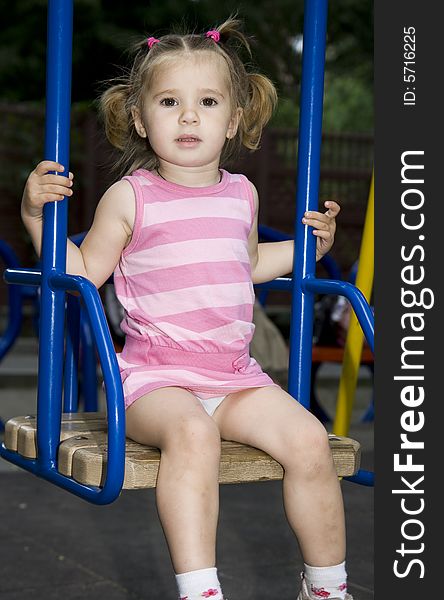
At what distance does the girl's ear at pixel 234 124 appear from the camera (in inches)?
109

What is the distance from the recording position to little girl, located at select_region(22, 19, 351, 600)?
2.39 meters

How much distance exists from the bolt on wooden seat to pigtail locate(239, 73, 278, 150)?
721 mm

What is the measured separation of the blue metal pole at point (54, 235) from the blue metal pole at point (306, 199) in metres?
0.51

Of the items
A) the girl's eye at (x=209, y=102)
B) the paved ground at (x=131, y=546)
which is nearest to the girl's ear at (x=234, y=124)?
the girl's eye at (x=209, y=102)

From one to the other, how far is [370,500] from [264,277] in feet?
7.18

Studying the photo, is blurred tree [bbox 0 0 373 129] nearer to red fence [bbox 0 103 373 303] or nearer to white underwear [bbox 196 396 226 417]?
red fence [bbox 0 103 373 303]

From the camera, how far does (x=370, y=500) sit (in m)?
4.85

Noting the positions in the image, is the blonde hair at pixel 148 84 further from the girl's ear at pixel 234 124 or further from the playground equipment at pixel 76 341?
the playground equipment at pixel 76 341

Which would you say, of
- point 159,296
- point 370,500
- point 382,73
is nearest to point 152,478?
point 159,296

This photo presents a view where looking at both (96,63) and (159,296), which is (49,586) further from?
(96,63)

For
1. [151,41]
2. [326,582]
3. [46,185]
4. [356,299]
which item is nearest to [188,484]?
[326,582]

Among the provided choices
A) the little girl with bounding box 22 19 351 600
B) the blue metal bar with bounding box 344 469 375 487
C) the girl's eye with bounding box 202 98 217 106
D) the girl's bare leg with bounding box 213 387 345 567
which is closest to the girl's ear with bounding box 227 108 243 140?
the little girl with bounding box 22 19 351 600

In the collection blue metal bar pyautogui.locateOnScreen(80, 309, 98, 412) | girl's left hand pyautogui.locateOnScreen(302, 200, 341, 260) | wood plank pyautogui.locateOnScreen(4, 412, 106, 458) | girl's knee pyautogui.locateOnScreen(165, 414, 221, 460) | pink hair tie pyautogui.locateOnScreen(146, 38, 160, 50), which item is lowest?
blue metal bar pyautogui.locateOnScreen(80, 309, 98, 412)

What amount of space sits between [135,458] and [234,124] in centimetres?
82
